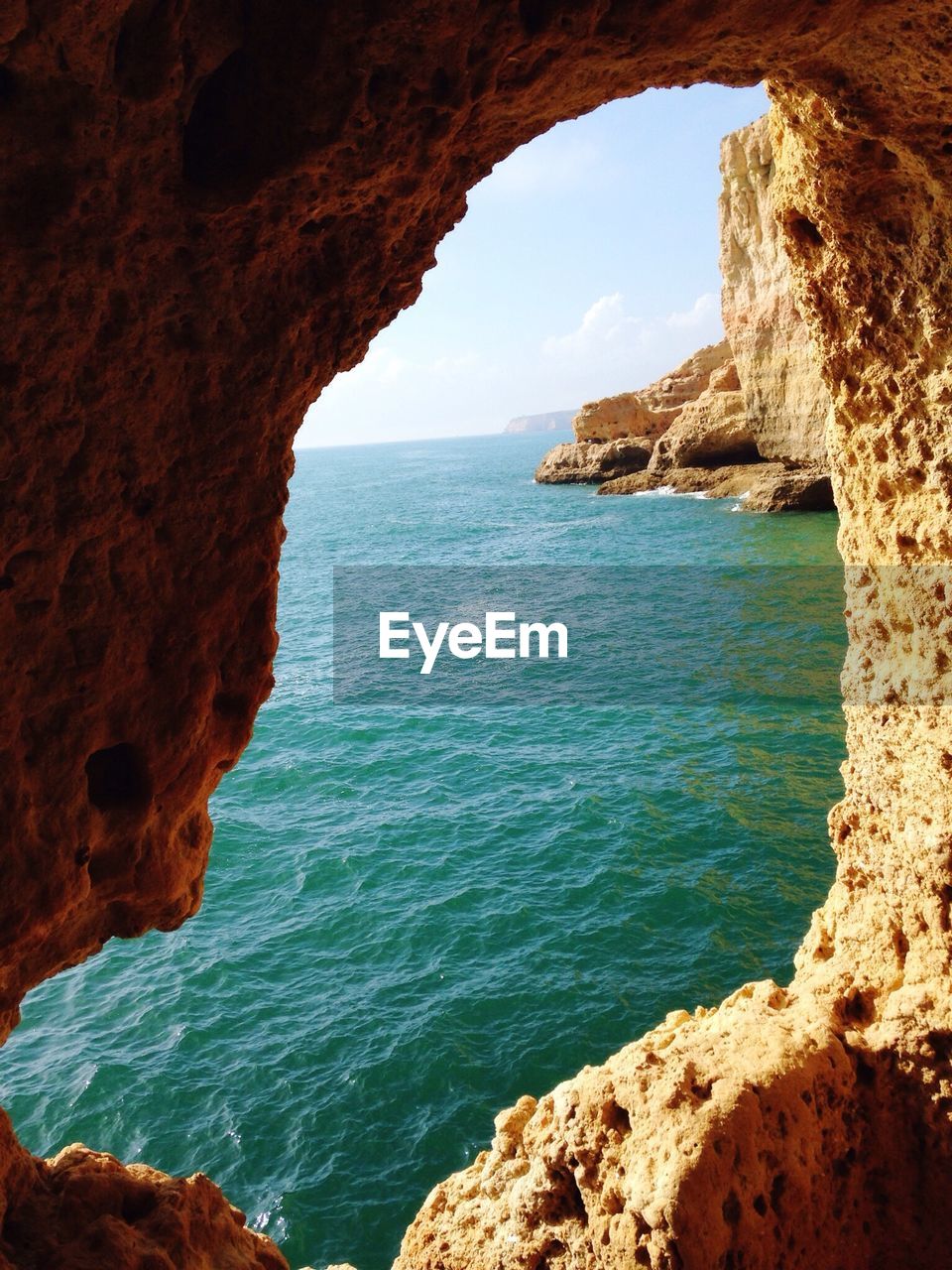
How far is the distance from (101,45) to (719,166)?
57.3 meters

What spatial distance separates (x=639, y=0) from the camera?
5477 millimetres

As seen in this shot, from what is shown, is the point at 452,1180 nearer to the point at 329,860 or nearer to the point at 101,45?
the point at 101,45

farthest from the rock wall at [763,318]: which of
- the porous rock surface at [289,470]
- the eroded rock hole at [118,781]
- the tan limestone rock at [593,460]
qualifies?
the eroded rock hole at [118,781]

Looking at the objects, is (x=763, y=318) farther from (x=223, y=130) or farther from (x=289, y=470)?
(x=223, y=130)

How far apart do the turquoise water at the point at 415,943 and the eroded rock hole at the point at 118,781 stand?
8.26 meters

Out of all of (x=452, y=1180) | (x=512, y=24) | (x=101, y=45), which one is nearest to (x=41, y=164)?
(x=101, y=45)

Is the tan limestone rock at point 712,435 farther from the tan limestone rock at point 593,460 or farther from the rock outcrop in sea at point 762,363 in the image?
the tan limestone rock at point 593,460

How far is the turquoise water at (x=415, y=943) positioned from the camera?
13.4 m

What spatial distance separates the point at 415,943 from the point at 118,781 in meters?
12.6

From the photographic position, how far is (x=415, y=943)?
1780cm

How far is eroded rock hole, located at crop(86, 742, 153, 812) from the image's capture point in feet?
20.3

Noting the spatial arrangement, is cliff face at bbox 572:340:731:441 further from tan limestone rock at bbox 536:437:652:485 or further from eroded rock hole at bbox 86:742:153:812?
eroded rock hole at bbox 86:742:153:812

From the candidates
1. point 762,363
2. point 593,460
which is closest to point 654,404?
point 593,460

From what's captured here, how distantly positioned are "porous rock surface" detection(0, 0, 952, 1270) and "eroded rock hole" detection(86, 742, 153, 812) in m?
0.02
